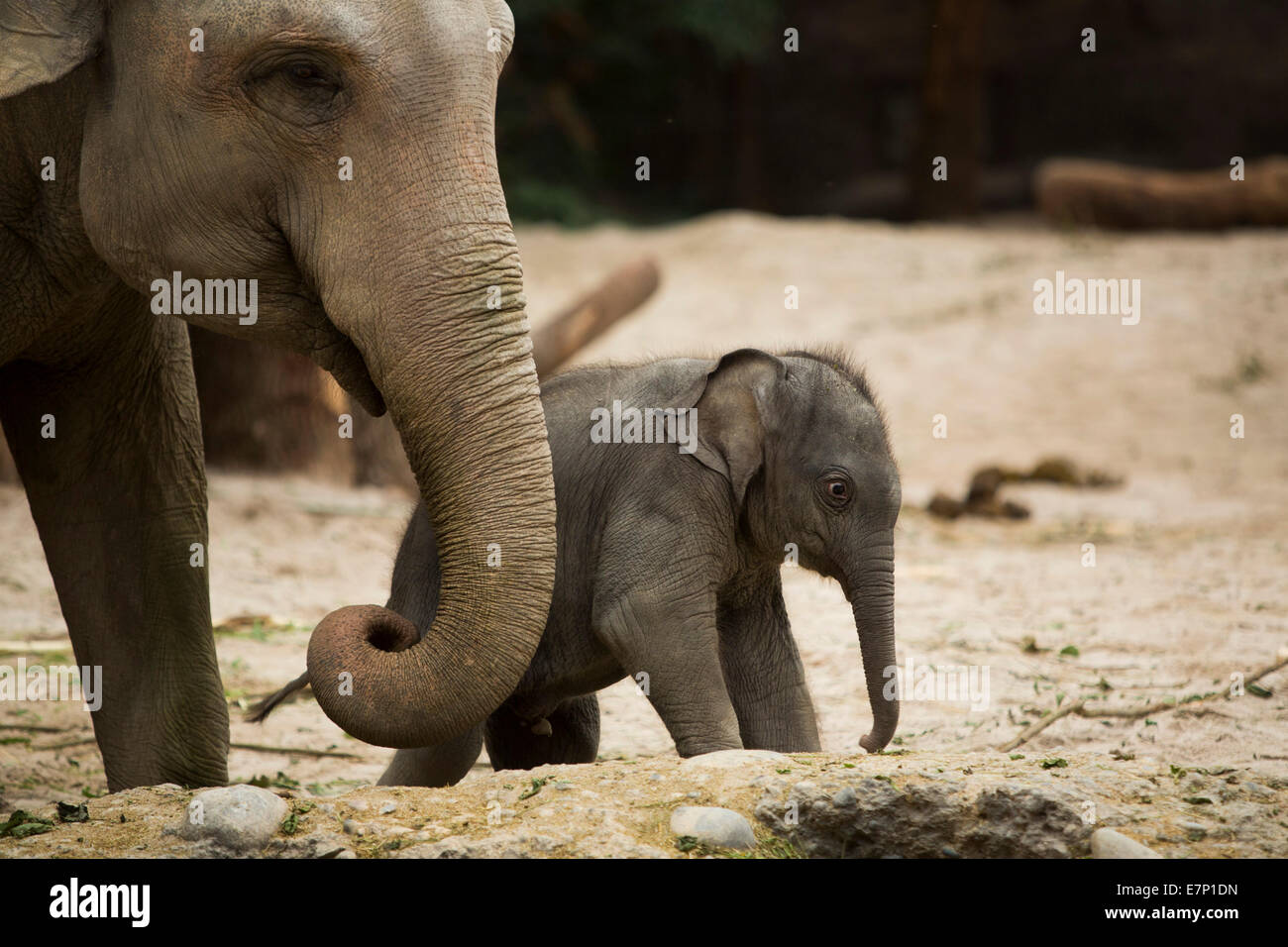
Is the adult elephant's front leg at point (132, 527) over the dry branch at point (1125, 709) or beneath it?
over

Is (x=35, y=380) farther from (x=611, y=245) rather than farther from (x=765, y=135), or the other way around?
(x=765, y=135)

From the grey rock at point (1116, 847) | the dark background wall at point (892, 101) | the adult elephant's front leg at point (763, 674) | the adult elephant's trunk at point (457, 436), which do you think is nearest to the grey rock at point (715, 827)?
the adult elephant's trunk at point (457, 436)

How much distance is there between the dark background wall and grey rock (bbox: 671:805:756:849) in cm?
1970

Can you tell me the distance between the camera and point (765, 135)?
1034 inches

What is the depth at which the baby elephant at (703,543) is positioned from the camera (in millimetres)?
4434

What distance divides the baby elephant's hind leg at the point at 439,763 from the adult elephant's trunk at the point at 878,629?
120 cm

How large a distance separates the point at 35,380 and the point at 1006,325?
1177cm

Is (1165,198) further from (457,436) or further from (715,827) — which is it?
(715,827)

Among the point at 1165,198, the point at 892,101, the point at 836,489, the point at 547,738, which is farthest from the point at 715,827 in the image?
the point at 892,101

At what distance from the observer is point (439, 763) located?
15.6ft

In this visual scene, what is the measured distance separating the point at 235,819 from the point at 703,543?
164 centimetres

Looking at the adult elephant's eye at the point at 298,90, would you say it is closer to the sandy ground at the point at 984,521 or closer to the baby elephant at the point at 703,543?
the baby elephant at the point at 703,543

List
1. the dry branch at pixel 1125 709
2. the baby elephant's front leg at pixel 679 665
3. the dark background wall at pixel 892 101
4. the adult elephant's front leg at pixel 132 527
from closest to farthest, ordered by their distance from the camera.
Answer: the baby elephant's front leg at pixel 679 665
the adult elephant's front leg at pixel 132 527
the dry branch at pixel 1125 709
the dark background wall at pixel 892 101

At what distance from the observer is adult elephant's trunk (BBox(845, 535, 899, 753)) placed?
4414 mm
